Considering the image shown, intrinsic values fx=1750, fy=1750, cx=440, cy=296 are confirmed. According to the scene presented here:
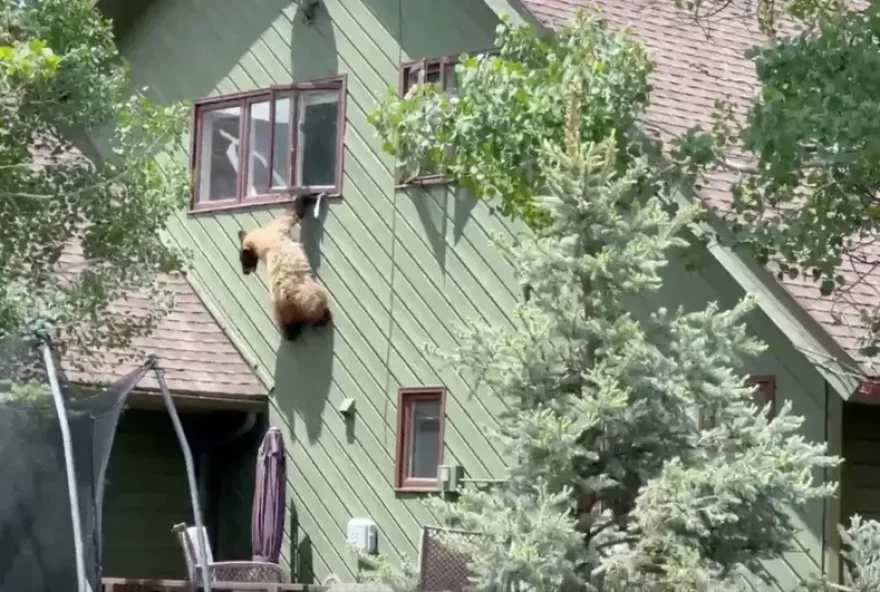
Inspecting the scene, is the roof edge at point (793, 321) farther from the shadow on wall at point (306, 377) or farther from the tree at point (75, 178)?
the shadow on wall at point (306, 377)

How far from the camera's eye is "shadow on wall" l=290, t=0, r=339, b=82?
51.6 ft

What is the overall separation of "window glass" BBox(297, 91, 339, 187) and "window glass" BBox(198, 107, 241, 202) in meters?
1.01

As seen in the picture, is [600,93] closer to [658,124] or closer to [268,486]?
[658,124]

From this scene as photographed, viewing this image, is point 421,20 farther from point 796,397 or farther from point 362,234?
point 796,397

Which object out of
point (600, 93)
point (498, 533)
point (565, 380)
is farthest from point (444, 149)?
point (498, 533)

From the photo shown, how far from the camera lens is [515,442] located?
30.9ft

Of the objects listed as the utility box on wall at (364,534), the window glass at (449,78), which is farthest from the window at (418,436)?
the window glass at (449,78)

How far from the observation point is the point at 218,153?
1683cm

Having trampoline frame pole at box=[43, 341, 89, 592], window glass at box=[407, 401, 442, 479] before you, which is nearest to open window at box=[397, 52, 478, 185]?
window glass at box=[407, 401, 442, 479]

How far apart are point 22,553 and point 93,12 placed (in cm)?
381

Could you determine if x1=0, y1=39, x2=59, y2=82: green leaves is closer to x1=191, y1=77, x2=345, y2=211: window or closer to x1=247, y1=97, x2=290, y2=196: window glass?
x1=191, y1=77, x2=345, y2=211: window

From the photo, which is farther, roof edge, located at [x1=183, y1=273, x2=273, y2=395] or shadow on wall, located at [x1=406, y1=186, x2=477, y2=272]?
roof edge, located at [x1=183, y1=273, x2=273, y2=395]

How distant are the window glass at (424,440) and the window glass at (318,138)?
2299 mm

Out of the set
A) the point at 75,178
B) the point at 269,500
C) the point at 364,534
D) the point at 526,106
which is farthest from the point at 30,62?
the point at 364,534
